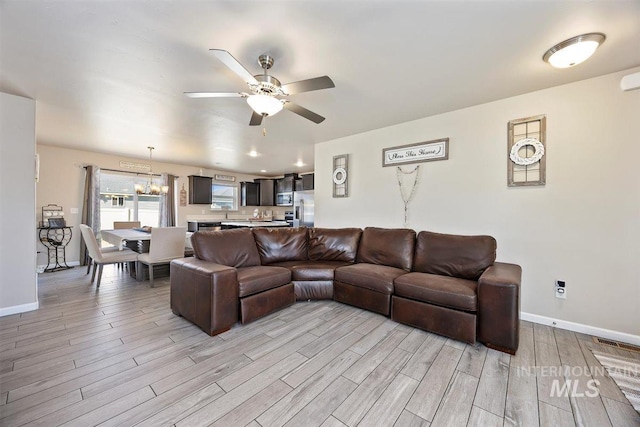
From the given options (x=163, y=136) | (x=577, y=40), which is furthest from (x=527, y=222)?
(x=163, y=136)

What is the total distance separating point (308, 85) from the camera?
1854mm

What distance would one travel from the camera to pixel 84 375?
1.66 metres

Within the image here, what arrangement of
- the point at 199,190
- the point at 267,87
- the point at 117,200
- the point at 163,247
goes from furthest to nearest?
the point at 199,190 < the point at 117,200 < the point at 163,247 < the point at 267,87

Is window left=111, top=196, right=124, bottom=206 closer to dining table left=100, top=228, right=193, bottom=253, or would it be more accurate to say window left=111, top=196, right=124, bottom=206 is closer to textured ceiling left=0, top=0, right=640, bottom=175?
dining table left=100, top=228, right=193, bottom=253

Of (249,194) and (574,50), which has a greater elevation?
(574,50)

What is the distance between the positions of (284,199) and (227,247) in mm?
4969

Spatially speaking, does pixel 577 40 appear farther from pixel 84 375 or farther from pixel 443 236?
pixel 84 375

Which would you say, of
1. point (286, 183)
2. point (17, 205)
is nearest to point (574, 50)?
point (17, 205)

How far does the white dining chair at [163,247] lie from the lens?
350 cm

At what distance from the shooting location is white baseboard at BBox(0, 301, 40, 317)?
2.58 m

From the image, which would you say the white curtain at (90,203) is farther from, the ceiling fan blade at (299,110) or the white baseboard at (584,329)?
the white baseboard at (584,329)

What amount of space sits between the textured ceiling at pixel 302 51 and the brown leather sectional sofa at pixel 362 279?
161 centimetres

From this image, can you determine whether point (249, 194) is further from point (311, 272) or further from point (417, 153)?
point (417, 153)

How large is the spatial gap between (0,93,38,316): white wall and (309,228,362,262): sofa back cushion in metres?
3.35
